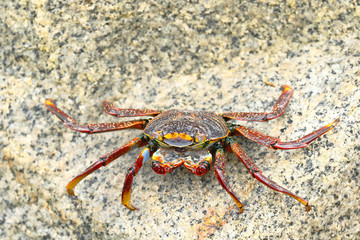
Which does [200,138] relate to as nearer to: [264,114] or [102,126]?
[264,114]

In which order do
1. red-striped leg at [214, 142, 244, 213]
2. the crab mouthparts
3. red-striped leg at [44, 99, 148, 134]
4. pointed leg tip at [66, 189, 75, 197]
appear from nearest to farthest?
red-striped leg at [214, 142, 244, 213] → the crab mouthparts → pointed leg tip at [66, 189, 75, 197] → red-striped leg at [44, 99, 148, 134]

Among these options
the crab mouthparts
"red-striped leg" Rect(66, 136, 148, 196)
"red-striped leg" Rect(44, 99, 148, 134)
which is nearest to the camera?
the crab mouthparts

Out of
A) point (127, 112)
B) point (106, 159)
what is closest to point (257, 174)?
point (106, 159)

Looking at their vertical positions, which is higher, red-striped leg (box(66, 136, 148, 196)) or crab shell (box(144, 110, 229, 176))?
crab shell (box(144, 110, 229, 176))

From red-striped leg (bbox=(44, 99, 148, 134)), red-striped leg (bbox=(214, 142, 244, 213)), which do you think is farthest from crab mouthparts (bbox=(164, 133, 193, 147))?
red-striped leg (bbox=(44, 99, 148, 134))

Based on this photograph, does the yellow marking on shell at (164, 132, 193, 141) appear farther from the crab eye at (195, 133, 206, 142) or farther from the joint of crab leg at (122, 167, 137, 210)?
the joint of crab leg at (122, 167, 137, 210)

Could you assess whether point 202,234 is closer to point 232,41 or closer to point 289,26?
point 232,41

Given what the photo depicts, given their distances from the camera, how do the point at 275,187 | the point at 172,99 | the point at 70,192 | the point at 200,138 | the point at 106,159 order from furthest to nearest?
the point at 172,99 < the point at 70,192 < the point at 106,159 < the point at 200,138 < the point at 275,187

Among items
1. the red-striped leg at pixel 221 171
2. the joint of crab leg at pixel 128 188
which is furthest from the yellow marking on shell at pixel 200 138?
the joint of crab leg at pixel 128 188
